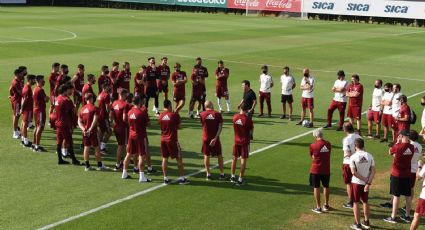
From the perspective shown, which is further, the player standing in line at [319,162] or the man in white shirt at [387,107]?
the man in white shirt at [387,107]

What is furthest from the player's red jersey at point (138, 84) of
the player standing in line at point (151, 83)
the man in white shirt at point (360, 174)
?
the man in white shirt at point (360, 174)

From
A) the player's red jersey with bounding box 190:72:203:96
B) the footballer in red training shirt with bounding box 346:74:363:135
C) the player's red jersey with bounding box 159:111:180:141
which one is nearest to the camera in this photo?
the player's red jersey with bounding box 159:111:180:141

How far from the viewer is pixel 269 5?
70.8 metres

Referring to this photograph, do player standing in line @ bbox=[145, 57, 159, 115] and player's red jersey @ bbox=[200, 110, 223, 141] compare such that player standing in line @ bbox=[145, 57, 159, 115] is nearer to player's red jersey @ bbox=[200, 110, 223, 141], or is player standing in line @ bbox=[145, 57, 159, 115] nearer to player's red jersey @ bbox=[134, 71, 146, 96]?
player's red jersey @ bbox=[134, 71, 146, 96]

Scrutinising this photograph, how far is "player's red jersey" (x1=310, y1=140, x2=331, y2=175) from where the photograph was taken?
11758 mm

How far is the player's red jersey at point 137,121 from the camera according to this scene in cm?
1336


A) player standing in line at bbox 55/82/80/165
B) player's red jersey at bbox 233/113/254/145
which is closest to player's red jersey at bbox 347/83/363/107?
player's red jersey at bbox 233/113/254/145

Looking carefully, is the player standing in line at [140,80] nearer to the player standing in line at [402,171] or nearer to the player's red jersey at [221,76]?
the player's red jersey at [221,76]

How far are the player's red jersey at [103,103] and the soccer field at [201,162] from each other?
4.25ft

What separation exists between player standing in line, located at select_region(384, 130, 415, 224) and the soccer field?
56 cm

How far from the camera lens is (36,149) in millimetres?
16078

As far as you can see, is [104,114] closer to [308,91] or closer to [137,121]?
[137,121]

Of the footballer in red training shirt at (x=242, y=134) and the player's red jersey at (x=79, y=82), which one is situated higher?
the player's red jersey at (x=79, y=82)

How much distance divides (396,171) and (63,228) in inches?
272
